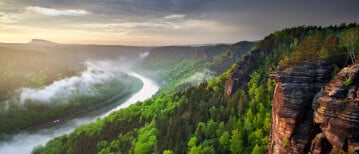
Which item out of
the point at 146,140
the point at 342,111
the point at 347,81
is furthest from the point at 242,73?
the point at 342,111

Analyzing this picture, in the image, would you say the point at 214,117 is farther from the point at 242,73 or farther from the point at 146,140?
the point at 146,140

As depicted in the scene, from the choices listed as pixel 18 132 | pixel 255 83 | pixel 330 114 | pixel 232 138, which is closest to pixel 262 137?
pixel 232 138

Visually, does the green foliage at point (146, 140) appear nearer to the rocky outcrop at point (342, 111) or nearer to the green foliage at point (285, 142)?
the green foliage at point (285, 142)

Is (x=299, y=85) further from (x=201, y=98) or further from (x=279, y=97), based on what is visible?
(x=201, y=98)

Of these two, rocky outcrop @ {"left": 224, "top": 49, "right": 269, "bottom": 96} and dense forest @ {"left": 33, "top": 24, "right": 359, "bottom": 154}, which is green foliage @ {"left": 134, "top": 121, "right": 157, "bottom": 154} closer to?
dense forest @ {"left": 33, "top": 24, "right": 359, "bottom": 154}

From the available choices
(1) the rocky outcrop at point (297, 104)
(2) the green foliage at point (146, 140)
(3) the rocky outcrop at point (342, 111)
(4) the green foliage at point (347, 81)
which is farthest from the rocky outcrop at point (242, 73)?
(4) the green foliage at point (347, 81)

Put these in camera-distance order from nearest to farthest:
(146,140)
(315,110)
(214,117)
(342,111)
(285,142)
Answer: (342,111), (315,110), (285,142), (214,117), (146,140)

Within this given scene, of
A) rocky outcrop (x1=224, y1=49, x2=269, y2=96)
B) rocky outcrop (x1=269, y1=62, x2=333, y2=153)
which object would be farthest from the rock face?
rocky outcrop (x1=224, y1=49, x2=269, y2=96)
